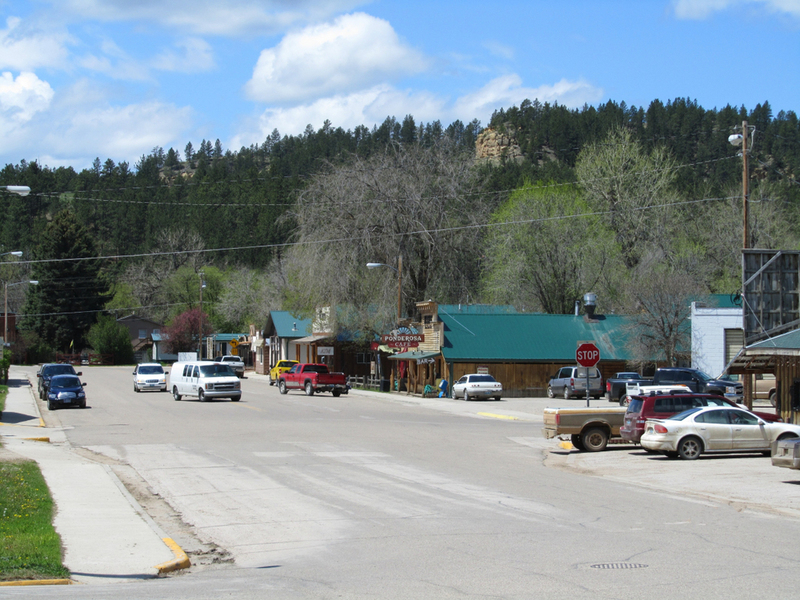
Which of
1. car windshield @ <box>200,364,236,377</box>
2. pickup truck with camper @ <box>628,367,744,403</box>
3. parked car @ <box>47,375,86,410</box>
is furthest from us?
car windshield @ <box>200,364,236,377</box>

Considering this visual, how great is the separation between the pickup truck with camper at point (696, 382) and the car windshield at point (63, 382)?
24.2 m

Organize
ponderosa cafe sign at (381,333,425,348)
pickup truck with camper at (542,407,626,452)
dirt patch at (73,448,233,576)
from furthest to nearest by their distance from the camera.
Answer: ponderosa cafe sign at (381,333,425,348) → pickup truck with camper at (542,407,626,452) → dirt patch at (73,448,233,576)

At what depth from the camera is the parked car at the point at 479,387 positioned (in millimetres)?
43469

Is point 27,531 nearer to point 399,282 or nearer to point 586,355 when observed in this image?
point 586,355

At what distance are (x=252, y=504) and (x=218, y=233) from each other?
11382 cm

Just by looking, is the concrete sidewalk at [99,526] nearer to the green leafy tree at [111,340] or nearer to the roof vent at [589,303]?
the roof vent at [589,303]

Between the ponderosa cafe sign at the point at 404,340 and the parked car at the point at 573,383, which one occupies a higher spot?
the ponderosa cafe sign at the point at 404,340

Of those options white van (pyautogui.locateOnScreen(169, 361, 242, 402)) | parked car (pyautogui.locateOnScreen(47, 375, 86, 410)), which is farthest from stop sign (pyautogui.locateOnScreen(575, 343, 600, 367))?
parked car (pyautogui.locateOnScreen(47, 375, 86, 410))

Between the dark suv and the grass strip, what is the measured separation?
1364 centimetres

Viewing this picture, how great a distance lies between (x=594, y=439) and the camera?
22.1 metres

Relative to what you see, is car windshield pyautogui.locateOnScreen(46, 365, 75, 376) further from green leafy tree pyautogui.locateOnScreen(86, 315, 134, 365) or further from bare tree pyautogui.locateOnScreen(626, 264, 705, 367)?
green leafy tree pyautogui.locateOnScreen(86, 315, 134, 365)

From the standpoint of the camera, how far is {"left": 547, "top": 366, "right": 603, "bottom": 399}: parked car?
43469 millimetres

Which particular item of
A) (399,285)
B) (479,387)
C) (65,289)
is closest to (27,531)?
(479,387)

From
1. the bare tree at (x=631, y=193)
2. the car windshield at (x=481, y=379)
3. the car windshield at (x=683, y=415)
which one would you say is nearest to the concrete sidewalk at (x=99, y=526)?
the car windshield at (x=683, y=415)
